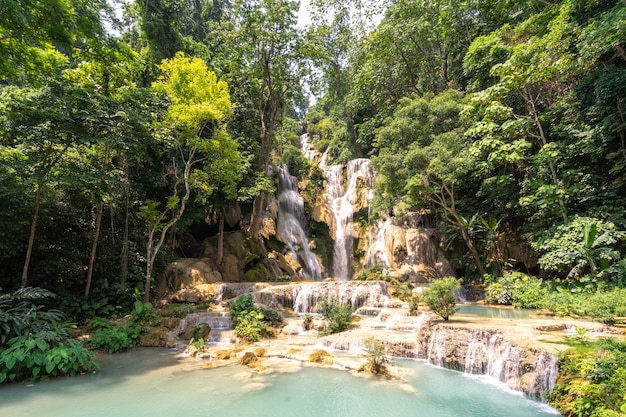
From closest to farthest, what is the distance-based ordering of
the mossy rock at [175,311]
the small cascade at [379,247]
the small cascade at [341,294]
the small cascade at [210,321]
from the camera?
the small cascade at [210,321] < the mossy rock at [175,311] < the small cascade at [341,294] < the small cascade at [379,247]

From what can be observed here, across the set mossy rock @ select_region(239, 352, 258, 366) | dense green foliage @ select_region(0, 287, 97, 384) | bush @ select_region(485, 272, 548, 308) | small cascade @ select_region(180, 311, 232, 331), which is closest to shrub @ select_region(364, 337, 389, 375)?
mossy rock @ select_region(239, 352, 258, 366)

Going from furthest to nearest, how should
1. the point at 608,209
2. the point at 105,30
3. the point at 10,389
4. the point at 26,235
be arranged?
the point at 608,209
the point at 26,235
the point at 105,30
the point at 10,389

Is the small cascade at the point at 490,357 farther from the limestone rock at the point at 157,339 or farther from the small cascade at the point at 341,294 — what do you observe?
the limestone rock at the point at 157,339

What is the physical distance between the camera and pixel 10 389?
229 inches

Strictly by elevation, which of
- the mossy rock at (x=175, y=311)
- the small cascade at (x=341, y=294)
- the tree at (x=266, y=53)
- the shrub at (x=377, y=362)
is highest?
the tree at (x=266, y=53)

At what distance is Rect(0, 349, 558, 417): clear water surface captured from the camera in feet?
16.3

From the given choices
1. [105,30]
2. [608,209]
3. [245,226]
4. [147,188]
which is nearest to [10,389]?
[105,30]

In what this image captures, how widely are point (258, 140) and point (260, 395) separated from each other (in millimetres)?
17148

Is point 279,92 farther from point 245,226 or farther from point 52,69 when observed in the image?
point 52,69

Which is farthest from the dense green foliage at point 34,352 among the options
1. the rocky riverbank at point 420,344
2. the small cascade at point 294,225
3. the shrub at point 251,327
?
the small cascade at point 294,225

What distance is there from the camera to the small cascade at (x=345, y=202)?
22.7m

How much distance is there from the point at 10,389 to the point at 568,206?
17.2 metres

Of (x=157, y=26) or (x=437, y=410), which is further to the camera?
(x=157, y=26)

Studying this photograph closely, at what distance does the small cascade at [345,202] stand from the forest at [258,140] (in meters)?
4.98
